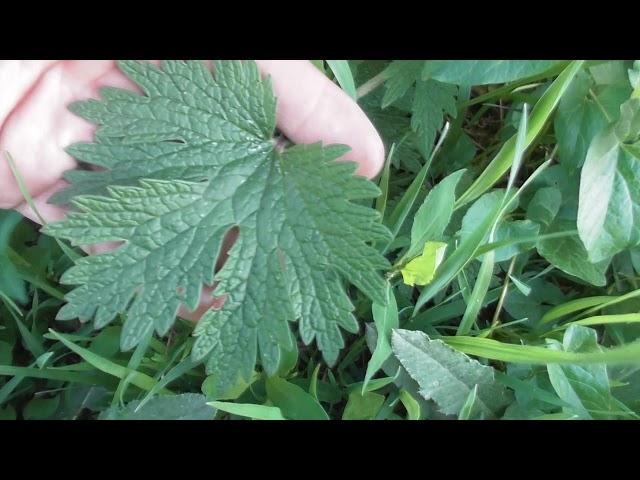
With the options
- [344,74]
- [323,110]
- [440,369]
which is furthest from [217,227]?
[440,369]

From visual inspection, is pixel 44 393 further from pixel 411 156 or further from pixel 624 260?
pixel 624 260

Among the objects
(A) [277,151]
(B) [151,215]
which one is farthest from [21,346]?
(A) [277,151]

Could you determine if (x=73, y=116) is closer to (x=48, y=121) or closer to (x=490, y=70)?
(x=48, y=121)

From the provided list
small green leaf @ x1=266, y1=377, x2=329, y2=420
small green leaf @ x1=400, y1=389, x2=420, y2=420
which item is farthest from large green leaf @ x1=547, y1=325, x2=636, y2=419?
small green leaf @ x1=266, y1=377, x2=329, y2=420

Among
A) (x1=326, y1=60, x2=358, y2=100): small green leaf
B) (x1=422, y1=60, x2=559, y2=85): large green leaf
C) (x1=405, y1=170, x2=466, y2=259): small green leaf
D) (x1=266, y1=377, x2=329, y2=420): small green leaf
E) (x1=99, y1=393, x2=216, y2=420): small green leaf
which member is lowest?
(x1=266, y1=377, x2=329, y2=420): small green leaf

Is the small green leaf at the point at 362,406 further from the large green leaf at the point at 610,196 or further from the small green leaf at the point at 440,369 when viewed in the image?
the large green leaf at the point at 610,196

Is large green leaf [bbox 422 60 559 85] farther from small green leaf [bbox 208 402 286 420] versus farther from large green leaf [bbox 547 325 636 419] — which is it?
small green leaf [bbox 208 402 286 420]

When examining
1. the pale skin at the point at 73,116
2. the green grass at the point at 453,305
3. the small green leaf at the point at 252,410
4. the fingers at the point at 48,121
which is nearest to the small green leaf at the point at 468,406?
the green grass at the point at 453,305
